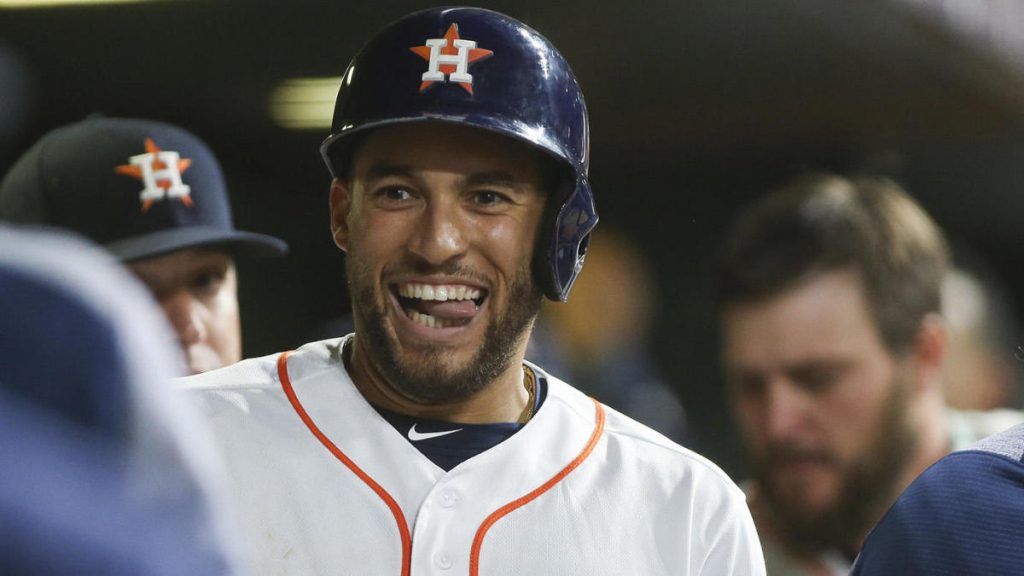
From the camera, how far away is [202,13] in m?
2.63

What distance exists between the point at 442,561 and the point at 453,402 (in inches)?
9.3

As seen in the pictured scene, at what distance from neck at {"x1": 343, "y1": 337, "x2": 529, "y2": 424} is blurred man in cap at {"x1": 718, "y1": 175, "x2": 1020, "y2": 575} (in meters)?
1.02

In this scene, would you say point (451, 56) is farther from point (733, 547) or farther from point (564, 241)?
point (733, 547)

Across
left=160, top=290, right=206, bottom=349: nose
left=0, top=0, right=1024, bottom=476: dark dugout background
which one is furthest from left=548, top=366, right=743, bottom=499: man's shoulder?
left=0, top=0, right=1024, bottom=476: dark dugout background

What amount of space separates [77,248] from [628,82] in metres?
2.18

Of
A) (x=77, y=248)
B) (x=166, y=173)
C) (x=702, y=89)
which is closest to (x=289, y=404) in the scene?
(x=166, y=173)

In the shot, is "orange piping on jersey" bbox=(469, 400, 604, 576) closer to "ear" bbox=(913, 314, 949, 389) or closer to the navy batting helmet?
the navy batting helmet

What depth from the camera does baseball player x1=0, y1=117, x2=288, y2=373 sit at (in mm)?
2170

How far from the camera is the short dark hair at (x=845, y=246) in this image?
8.68 ft

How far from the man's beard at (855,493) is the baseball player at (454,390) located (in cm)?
96

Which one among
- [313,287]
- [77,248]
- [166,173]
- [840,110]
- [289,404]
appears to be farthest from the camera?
[840,110]

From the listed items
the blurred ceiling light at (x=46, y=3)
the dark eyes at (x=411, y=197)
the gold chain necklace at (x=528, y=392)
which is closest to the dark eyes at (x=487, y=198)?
the dark eyes at (x=411, y=197)

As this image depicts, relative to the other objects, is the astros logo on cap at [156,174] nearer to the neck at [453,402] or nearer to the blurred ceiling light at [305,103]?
the blurred ceiling light at [305,103]

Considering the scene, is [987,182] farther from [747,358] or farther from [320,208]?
[320,208]
